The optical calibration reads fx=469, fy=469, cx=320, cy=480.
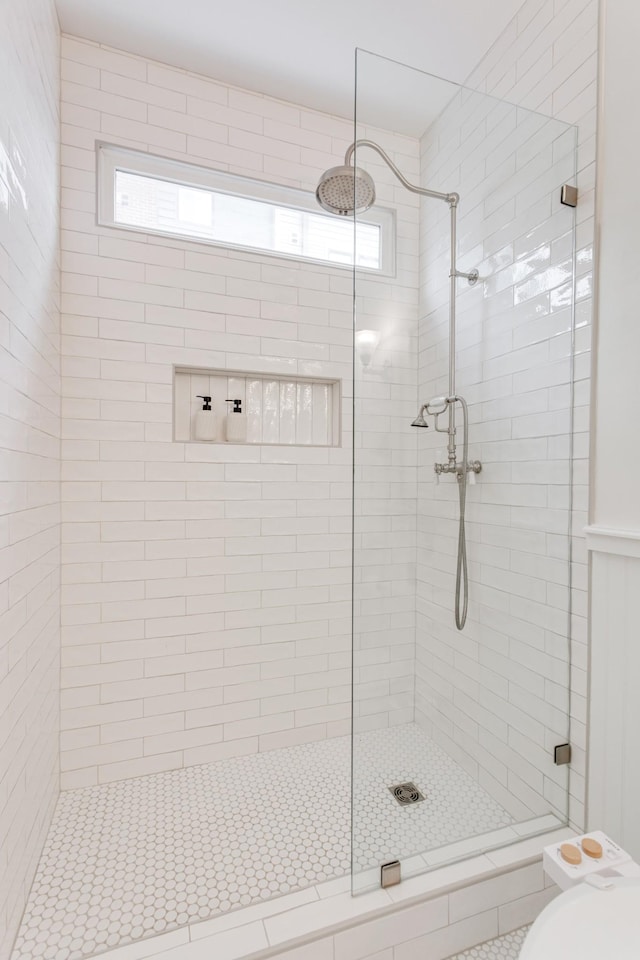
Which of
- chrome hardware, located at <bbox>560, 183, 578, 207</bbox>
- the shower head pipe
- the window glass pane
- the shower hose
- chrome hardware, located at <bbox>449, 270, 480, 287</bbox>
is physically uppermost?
the window glass pane

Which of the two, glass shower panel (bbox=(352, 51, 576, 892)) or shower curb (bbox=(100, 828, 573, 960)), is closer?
shower curb (bbox=(100, 828, 573, 960))

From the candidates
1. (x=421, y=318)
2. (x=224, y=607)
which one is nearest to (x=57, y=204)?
(x=421, y=318)

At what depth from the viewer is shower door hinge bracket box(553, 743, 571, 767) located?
1.52 metres

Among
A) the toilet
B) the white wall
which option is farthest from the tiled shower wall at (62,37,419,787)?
the toilet

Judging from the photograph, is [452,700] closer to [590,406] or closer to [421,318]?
[590,406]

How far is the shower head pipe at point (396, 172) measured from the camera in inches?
57.9

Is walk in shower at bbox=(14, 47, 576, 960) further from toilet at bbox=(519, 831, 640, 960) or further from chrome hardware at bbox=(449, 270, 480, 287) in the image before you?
toilet at bbox=(519, 831, 640, 960)

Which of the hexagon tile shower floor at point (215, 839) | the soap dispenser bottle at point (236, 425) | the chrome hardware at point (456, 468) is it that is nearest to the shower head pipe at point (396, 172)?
the chrome hardware at point (456, 468)

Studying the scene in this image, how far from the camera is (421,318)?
5.13 feet

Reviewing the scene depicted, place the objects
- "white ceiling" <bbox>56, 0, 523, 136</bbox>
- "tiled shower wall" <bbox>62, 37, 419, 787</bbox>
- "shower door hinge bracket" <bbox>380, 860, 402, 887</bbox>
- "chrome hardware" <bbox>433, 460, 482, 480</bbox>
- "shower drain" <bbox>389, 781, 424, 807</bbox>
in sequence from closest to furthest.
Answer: "shower door hinge bracket" <bbox>380, 860, 402, 887</bbox> → "shower drain" <bbox>389, 781, 424, 807</bbox> → "chrome hardware" <bbox>433, 460, 482, 480</bbox> → "white ceiling" <bbox>56, 0, 523, 136</bbox> → "tiled shower wall" <bbox>62, 37, 419, 787</bbox>

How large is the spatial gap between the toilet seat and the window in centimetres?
235

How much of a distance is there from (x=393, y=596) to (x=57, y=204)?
1936 mm

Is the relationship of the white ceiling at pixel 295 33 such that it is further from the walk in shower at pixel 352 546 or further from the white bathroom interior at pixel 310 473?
the walk in shower at pixel 352 546

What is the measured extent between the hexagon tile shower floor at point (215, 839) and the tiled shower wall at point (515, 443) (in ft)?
0.57
